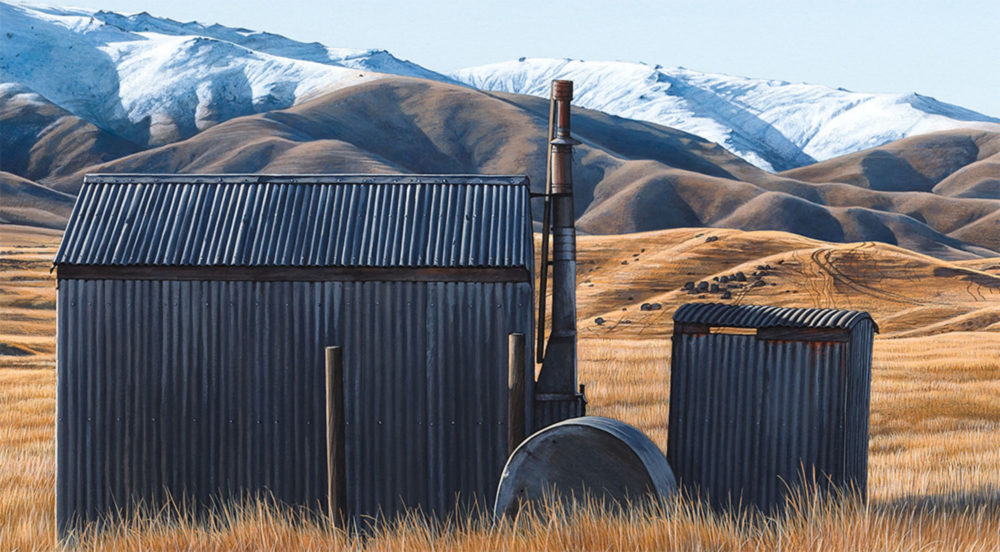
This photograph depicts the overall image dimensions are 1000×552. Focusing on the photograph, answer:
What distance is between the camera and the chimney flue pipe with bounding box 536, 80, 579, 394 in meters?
14.2

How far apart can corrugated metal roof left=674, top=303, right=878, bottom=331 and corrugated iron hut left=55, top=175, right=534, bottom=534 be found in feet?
7.24

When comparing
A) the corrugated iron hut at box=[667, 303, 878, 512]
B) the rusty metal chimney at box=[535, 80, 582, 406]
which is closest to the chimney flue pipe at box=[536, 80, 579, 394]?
the rusty metal chimney at box=[535, 80, 582, 406]

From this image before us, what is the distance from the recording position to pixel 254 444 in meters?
12.7

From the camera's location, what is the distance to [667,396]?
76.0 ft

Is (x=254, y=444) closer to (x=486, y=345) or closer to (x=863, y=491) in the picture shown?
(x=486, y=345)

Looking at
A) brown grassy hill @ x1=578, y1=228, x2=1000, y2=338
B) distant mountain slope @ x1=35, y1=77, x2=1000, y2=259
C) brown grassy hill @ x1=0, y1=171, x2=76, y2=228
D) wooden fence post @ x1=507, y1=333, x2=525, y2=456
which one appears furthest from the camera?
distant mountain slope @ x1=35, y1=77, x2=1000, y2=259

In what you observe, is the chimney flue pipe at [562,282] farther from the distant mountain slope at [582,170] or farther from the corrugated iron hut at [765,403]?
the distant mountain slope at [582,170]

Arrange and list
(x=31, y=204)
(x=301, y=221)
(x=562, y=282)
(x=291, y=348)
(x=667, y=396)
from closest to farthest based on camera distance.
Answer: (x=291, y=348)
(x=301, y=221)
(x=562, y=282)
(x=667, y=396)
(x=31, y=204)

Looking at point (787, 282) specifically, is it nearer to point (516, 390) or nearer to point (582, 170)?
point (516, 390)

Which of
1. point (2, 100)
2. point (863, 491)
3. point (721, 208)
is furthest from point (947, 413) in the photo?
point (2, 100)

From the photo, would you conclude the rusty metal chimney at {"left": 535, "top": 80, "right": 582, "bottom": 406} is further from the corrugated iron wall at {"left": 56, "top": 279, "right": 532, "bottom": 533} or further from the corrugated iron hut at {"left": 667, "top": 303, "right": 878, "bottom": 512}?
the corrugated iron hut at {"left": 667, "top": 303, "right": 878, "bottom": 512}

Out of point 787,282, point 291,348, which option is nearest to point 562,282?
point 291,348

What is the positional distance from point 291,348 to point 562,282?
13.4 ft

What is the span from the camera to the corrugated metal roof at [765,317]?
1200 cm
